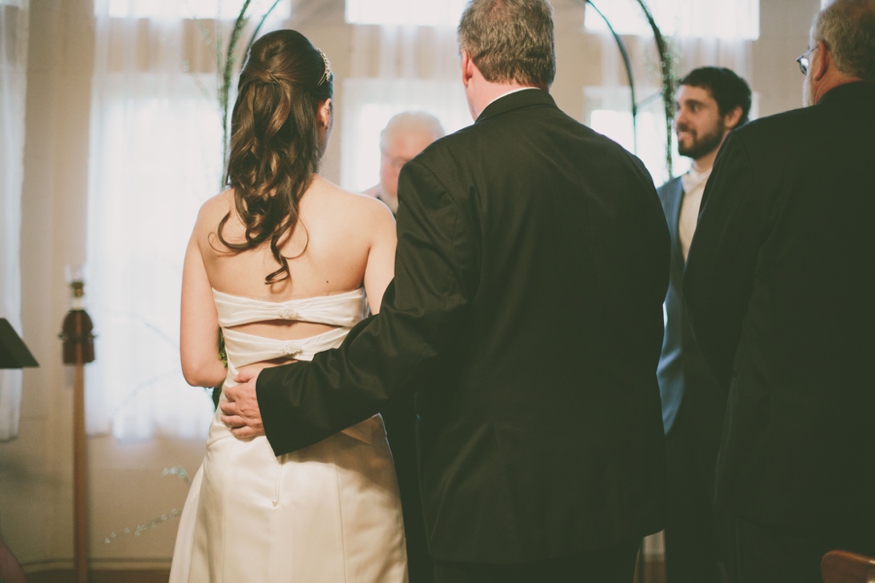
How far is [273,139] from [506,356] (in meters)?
0.68

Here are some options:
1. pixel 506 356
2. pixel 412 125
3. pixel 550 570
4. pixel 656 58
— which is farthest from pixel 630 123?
pixel 550 570

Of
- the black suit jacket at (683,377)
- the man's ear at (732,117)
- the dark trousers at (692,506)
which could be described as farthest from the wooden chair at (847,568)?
the man's ear at (732,117)

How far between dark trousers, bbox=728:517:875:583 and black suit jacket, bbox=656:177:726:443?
1.08 metres

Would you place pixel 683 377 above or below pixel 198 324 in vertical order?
below

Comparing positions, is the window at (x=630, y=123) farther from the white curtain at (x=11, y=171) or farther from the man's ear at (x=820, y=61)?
the white curtain at (x=11, y=171)

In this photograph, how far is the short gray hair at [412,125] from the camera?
295 cm

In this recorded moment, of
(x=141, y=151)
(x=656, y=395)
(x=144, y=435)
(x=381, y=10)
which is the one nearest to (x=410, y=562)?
(x=656, y=395)

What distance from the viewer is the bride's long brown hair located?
1441mm

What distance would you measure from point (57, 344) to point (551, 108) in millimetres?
3053

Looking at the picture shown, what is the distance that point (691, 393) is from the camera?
271cm

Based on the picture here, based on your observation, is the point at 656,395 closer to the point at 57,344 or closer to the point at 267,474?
the point at 267,474

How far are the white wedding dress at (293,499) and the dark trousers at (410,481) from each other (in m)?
0.41

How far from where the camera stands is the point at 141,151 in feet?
10.9

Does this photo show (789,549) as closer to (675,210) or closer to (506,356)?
(506,356)
